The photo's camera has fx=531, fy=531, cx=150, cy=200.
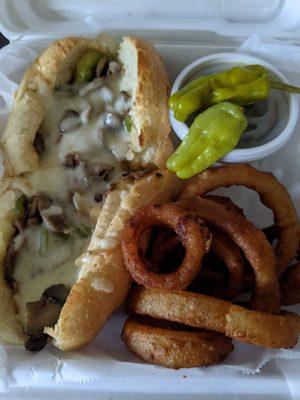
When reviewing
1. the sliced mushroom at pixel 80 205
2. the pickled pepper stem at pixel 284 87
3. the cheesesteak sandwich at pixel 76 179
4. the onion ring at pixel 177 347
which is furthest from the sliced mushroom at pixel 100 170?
the pickled pepper stem at pixel 284 87

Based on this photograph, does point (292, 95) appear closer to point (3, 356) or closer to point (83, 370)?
point (83, 370)

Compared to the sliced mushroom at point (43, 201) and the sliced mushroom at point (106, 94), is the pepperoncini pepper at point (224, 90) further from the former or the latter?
the sliced mushroom at point (43, 201)

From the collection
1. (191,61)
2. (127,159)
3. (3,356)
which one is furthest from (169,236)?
(191,61)

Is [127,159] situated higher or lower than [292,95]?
lower

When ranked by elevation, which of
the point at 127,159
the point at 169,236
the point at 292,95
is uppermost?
the point at 292,95

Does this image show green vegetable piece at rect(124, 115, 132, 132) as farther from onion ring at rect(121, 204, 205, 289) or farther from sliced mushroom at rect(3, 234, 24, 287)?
sliced mushroom at rect(3, 234, 24, 287)

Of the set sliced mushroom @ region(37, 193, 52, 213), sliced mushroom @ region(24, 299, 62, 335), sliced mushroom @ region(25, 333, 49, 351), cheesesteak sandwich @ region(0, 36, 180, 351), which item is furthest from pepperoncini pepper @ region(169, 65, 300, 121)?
sliced mushroom @ region(25, 333, 49, 351)
